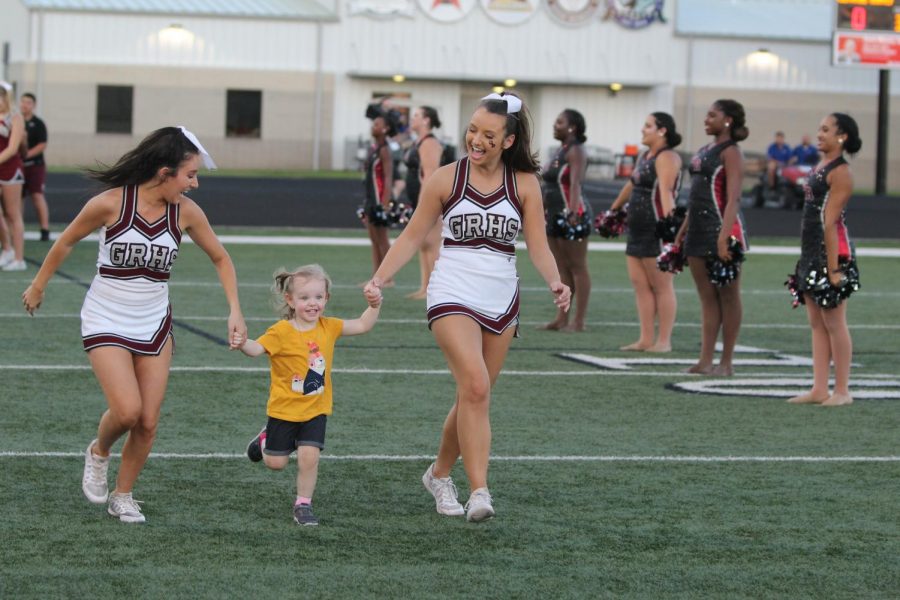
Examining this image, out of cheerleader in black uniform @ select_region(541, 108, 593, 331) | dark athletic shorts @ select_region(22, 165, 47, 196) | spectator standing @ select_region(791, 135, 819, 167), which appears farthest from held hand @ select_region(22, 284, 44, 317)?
spectator standing @ select_region(791, 135, 819, 167)

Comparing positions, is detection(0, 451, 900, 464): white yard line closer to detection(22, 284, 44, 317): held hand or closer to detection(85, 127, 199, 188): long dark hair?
detection(22, 284, 44, 317): held hand

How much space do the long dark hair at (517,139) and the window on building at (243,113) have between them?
42866 mm

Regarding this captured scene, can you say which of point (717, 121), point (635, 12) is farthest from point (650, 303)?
point (635, 12)

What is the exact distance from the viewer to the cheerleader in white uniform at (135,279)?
19.4 feet

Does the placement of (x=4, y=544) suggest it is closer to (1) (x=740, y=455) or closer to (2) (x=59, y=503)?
(2) (x=59, y=503)

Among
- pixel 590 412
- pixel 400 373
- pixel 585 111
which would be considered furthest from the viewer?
pixel 585 111

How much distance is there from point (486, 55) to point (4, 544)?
44.6 metres

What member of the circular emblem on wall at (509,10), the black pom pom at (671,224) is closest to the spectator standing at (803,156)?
the circular emblem on wall at (509,10)

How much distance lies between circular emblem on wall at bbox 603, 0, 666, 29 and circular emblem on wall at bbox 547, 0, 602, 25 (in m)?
0.50

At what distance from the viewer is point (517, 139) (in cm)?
634

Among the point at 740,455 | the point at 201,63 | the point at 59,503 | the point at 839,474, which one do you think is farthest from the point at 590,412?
the point at 201,63

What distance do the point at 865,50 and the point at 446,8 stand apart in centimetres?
2077

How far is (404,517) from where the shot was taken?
6.26 metres

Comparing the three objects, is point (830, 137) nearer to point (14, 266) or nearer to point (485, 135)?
point (485, 135)
